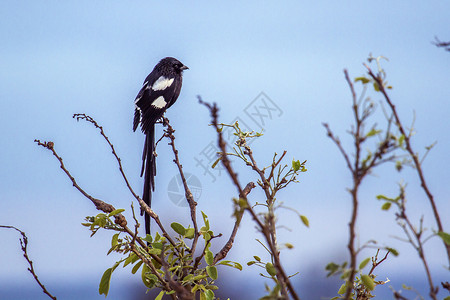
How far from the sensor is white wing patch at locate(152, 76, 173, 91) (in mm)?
3479

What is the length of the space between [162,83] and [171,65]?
0.40 metres

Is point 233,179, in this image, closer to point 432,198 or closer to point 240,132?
point 432,198

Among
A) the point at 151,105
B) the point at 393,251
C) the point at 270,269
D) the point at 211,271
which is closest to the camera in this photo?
the point at 393,251

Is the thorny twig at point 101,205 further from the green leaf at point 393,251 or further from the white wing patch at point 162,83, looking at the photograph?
the white wing patch at point 162,83

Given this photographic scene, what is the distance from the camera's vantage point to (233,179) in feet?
1.96

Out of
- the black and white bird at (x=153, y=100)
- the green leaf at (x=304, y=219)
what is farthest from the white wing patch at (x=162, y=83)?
the green leaf at (x=304, y=219)

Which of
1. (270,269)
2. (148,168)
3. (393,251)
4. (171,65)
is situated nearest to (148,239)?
(270,269)

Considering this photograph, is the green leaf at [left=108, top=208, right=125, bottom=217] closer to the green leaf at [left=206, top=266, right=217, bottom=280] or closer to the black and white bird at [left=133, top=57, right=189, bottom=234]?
the green leaf at [left=206, top=266, right=217, bottom=280]

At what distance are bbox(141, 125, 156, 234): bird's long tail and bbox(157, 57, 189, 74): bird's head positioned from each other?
0.95 meters

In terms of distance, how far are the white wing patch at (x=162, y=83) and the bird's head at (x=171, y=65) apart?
19 cm

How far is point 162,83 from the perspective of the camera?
3.55 m

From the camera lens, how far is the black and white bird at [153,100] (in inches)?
102

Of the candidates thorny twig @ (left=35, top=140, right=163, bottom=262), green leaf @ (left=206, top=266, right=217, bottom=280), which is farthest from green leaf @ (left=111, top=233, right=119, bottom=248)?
green leaf @ (left=206, top=266, right=217, bottom=280)

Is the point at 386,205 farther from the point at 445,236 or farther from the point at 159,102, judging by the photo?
the point at 159,102
